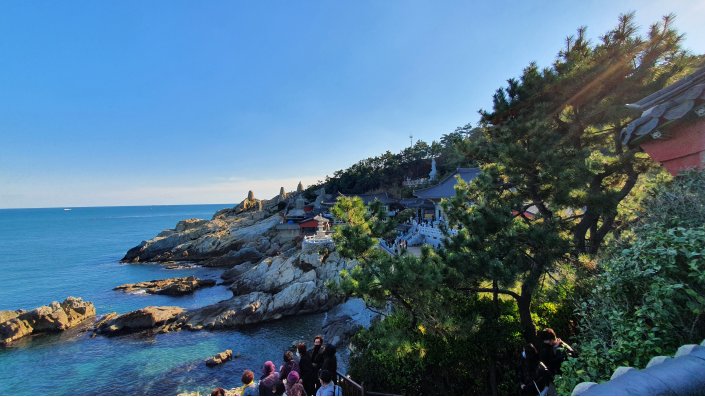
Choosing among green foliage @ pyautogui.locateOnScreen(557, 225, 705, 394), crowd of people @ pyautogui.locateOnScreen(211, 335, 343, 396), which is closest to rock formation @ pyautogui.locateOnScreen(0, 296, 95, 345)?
crowd of people @ pyautogui.locateOnScreen(211, 335, 343, 396)

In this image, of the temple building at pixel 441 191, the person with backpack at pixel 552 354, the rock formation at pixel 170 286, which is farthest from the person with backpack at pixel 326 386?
the rock formation at pixel 170 286

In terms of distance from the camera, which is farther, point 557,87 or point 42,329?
point 42,329

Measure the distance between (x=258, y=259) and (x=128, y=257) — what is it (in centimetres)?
2142

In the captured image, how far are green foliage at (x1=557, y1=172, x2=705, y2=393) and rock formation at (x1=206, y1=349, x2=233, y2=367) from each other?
618 inches

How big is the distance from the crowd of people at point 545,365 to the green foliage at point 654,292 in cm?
202

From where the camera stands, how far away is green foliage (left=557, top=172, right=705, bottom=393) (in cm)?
251

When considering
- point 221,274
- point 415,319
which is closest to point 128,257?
point 221,274

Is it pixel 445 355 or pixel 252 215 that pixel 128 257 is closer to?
pixel 252 215

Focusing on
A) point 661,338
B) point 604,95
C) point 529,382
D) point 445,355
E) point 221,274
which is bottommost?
point 221,274

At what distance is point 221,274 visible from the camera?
112 feet

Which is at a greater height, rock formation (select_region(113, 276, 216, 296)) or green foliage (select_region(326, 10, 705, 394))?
green foliage (select_region(326, 10, 705, 394))

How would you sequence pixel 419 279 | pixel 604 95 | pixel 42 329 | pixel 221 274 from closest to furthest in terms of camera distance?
pixel 419 279
pixel 604 95
pixel 42 329
pixel 221 274

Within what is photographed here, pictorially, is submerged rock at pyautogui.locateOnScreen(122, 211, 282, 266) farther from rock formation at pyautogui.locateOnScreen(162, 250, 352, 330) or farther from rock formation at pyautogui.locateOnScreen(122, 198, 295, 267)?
rock formation at pyautogui.locateOnScreen(162, 250, 352, 330)

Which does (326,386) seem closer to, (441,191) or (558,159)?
(558,159)
